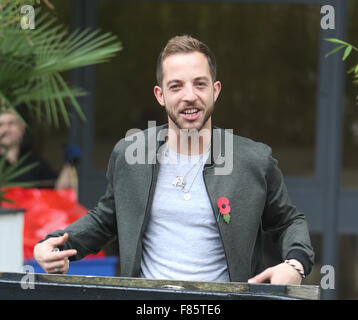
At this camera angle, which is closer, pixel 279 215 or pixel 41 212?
pixel 279 215

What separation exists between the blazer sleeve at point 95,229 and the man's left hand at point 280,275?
557 millimetres

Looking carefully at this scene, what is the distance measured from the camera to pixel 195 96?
188 centimetres

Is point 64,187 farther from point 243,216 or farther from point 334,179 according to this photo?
point 243,216

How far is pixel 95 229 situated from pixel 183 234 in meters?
0.26

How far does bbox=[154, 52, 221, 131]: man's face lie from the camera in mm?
1892

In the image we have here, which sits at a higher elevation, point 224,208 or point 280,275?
point 224,208

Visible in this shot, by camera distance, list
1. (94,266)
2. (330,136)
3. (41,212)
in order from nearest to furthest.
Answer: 1. (94,266)
2. (41,212)
3. (330,136)

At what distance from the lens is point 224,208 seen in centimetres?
196

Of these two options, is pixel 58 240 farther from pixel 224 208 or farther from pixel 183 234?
pixel 224 208

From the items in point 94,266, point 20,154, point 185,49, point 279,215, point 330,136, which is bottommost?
point 94,266

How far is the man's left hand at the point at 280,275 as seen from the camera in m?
1.63

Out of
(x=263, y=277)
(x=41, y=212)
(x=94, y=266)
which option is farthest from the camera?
(x=41, y=212)

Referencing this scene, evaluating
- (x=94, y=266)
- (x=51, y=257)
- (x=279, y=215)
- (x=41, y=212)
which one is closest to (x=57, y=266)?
(x=51, y=257)
